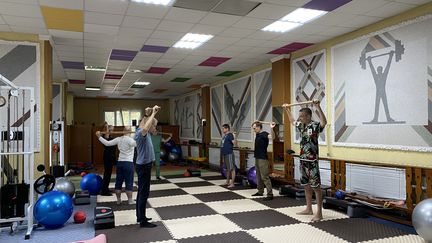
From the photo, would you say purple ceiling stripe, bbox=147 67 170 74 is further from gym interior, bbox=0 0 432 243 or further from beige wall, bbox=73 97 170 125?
beige wall, bbox=73 97 170 125

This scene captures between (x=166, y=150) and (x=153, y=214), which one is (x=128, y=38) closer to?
(x=153, y=214)

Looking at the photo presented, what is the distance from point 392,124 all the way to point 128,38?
15.9ft

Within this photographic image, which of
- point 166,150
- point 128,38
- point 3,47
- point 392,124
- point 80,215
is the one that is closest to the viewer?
point 80,215

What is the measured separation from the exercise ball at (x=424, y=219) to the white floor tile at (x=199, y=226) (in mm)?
2049

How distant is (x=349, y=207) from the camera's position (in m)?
4.88

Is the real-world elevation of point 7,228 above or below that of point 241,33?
below

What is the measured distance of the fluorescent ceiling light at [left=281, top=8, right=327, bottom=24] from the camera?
496 centimetres

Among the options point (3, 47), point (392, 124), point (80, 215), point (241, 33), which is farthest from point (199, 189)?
point (3, 47)

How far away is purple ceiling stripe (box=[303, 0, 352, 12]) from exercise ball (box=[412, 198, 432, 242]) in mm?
2811

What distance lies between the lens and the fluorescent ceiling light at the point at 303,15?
4.96m

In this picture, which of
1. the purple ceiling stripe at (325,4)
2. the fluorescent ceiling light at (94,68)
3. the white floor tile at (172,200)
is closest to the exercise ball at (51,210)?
the white floor tile at (172,200)

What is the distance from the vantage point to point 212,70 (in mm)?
9547

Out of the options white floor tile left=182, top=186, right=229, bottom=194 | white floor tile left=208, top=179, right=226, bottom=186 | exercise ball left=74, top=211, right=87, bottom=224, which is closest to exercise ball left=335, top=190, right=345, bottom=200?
white floor tile left=182, top=186, right=229, bottom=194

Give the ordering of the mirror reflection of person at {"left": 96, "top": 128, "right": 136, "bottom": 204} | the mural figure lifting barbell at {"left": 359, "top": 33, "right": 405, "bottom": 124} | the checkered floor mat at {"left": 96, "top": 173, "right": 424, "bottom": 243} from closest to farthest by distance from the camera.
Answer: the checkered floor mat at {"left": 96, "top": 173, "right": 424, "bottom": 243} → the mural figure lifting barbell at {"left": 359, "top": 33, "right": 405, "bottom": 124} → the mirror reflection of person at {"left": 96, "top": 128, "right": 136, "bottom": 204}
